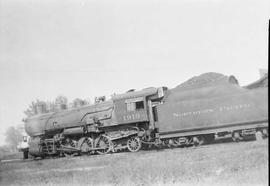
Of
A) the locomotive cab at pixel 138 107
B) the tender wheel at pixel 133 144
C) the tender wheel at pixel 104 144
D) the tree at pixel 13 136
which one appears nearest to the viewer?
the locomotive cab at pixel 138 107

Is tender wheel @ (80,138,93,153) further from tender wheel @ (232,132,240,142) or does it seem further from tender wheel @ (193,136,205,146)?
tender wheel @ (232,132,240,142)

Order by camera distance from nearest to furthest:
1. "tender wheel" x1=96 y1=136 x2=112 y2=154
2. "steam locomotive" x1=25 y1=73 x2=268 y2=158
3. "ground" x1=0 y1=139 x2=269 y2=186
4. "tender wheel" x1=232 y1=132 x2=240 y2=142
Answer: "ground" x1=0 y1=139 x2=269 y2=186
"steam locomotive" x1=25 y1=73 x2=268 y2=158
"tender wheel" x1=232 y1=132 x2=240 y2=142
"tender wheel" x1=96 y1=136 x2=112 y2=154

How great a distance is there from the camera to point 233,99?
1003 centimetres

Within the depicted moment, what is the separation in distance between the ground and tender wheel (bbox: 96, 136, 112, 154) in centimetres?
241

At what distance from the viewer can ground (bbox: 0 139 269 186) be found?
725cm

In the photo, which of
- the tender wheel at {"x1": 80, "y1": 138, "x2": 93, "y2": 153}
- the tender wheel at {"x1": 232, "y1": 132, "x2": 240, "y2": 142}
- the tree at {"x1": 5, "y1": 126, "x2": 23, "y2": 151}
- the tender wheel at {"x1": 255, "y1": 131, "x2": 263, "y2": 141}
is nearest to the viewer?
the tender wheel at {"x1": 255, "y1": 131, "x2": 263, "y2": 141}

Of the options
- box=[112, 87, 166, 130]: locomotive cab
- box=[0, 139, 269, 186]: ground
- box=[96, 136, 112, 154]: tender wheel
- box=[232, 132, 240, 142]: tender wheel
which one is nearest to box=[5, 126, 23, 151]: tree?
box=[96, 136, 112, 154]: tender wheel

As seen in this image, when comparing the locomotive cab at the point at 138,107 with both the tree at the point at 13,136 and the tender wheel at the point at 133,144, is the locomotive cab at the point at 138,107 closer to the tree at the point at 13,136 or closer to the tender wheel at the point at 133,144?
the tender wheel at the point at 133,144

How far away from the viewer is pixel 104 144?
1264cm

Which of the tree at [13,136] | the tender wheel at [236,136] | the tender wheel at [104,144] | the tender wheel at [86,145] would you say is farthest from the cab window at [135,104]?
the tree at [13,136]

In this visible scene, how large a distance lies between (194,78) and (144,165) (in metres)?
3.93

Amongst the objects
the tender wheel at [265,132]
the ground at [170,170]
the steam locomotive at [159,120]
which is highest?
the steam locomotive at [159,120]

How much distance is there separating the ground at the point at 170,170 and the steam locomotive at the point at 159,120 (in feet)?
3.95

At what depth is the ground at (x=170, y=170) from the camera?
7254 mm
